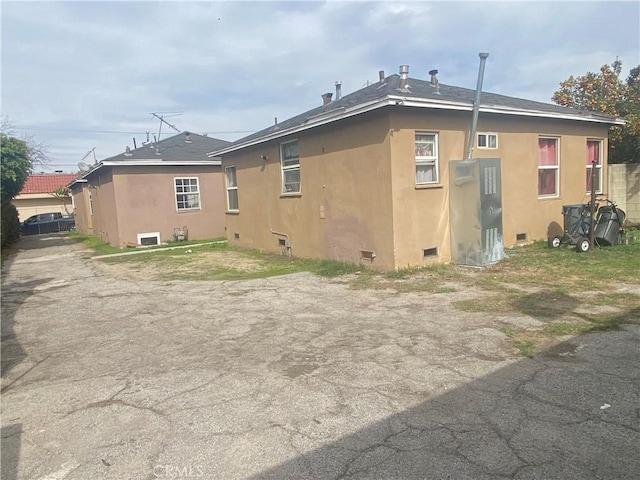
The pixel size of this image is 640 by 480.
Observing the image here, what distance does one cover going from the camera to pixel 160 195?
59.7 ft

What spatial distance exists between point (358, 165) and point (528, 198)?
462cm

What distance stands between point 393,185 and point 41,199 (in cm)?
4271

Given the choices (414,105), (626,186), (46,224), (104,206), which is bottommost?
(46,224)

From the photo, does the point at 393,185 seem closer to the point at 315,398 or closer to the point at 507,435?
the point at 315,398

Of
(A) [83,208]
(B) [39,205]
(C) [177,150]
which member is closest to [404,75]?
(C) [177,150]

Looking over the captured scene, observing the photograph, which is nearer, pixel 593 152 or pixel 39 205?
pixel 593 152

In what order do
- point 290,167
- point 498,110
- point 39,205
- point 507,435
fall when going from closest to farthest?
point 507,435 < point 498,110 < point 290,167 < point 39,205

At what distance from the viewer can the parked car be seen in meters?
33.8

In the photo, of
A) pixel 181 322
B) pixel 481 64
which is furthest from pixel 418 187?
pixel 181 322

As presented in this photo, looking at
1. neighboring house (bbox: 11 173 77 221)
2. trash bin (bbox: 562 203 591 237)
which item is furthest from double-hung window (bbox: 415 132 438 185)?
neighboring house (bbox: 11 173 77 221)

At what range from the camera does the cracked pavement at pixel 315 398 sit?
9.04 feet

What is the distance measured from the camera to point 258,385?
3971mm

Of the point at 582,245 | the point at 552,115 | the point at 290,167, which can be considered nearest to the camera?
the point at 582,245

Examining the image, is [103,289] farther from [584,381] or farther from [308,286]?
[584,381]
